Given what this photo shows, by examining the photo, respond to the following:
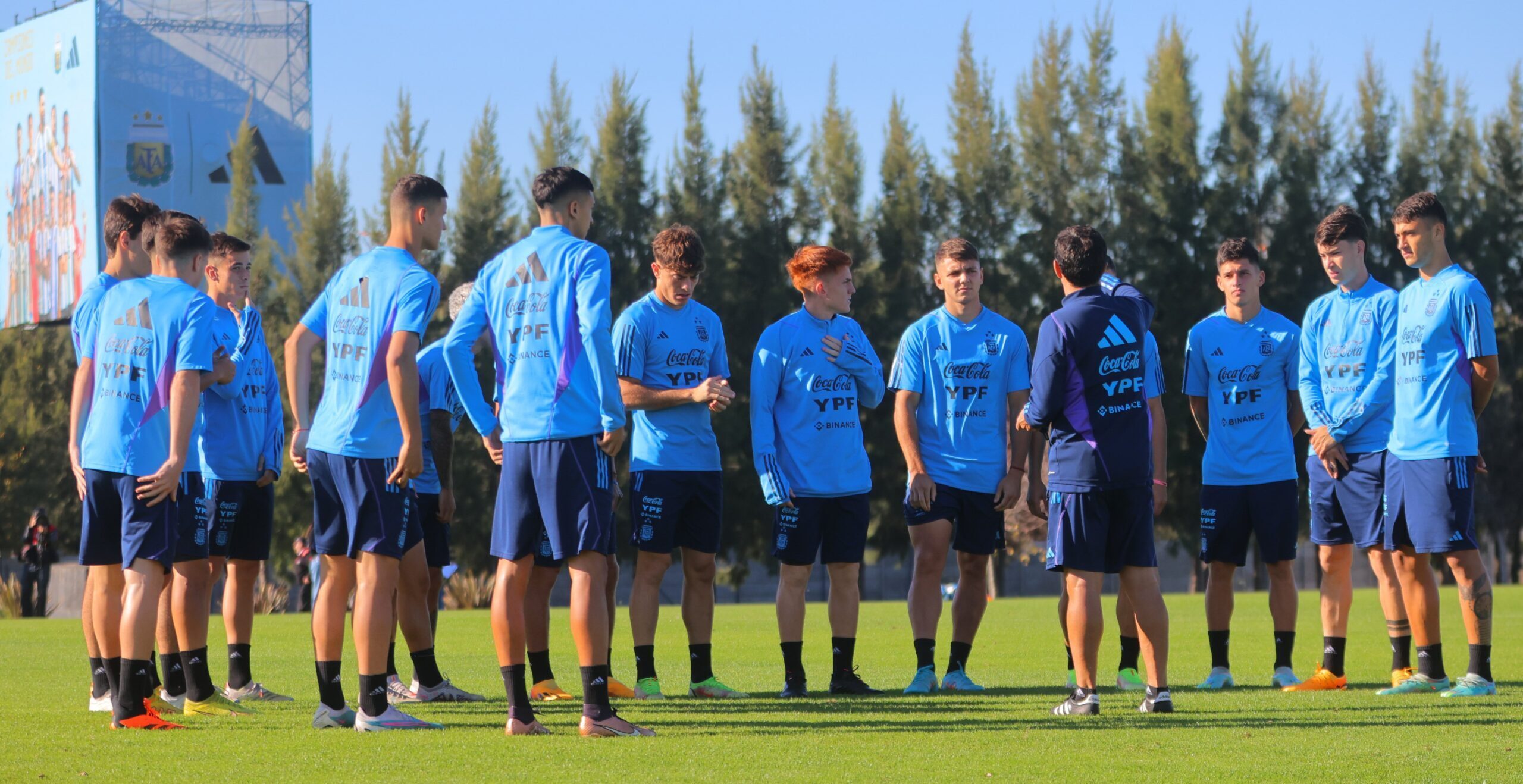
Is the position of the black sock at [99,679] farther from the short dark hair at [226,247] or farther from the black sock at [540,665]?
the short dark hair at [226,247]

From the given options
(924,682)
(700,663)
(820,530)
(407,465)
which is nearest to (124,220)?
(407,465)

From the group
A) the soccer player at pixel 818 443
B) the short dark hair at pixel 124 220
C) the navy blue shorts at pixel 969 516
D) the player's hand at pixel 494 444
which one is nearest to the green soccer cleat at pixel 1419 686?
the navy blue shorts at pixel 969 516

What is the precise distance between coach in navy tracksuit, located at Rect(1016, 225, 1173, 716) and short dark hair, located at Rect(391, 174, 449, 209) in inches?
111

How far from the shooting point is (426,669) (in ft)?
26.1

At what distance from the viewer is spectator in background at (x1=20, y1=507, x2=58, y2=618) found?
25.4m

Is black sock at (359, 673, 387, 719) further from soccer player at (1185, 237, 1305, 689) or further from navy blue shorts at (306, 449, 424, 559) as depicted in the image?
soccer player at (1185, 237, 1305, 689)

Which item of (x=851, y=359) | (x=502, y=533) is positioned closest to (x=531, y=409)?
(x=502, y=533)

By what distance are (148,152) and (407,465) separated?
5041 centimetres

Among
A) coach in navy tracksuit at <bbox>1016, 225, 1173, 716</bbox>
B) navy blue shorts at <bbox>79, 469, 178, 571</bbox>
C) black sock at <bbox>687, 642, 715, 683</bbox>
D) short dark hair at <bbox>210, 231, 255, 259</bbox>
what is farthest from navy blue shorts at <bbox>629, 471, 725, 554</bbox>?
short dark hair at <bbox>210, 231, 255, 259</bbox>

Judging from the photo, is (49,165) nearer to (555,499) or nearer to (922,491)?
(922,491)

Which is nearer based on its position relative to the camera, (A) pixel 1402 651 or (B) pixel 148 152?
(A) pixel 1402 651

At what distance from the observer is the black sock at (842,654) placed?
813 cm

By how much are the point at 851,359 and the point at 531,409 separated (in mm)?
2586

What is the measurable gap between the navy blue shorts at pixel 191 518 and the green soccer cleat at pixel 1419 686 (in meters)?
5.91
